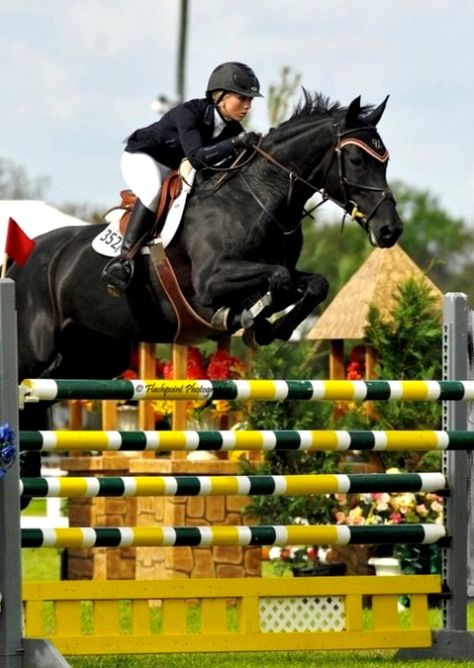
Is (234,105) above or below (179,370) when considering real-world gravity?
above

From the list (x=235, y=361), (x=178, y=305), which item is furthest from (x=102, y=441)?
(x=235, y=361)

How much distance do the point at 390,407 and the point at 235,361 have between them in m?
1.24

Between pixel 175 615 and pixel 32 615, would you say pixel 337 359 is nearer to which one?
pixel 175 615

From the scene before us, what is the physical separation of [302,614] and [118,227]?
2.43 metres

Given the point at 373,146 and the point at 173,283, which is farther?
the point at 173,283

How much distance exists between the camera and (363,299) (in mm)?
11297

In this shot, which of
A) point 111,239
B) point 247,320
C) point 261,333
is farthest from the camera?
point 111,239

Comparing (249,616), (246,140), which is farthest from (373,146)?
(249,616)

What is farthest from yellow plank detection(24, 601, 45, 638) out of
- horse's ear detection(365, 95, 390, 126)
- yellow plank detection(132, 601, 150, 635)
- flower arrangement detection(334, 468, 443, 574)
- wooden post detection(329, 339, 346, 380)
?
wooden post detection(329, 339, 346, 380)

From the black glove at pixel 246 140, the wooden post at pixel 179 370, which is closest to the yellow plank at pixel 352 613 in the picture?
the black glove at pixel 246 140

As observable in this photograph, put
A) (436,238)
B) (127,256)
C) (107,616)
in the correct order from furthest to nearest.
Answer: (436,238) → (127,256) → (107,616)

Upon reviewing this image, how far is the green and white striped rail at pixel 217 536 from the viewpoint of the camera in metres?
5.66

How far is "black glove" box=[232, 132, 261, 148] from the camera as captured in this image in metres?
7.45

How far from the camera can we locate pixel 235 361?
427 inches
